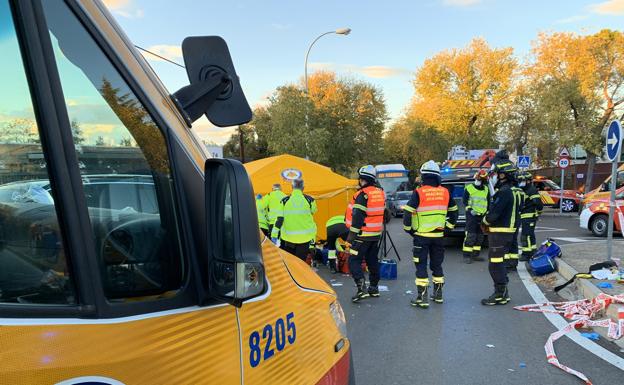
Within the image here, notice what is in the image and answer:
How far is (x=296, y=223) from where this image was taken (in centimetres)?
717

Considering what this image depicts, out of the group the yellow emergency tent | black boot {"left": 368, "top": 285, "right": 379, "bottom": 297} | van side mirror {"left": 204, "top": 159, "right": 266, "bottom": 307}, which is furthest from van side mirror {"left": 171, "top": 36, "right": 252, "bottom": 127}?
the yellow emergency tent

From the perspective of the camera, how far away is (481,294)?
671 cm

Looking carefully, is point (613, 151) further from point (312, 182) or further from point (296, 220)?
point (312, 182)

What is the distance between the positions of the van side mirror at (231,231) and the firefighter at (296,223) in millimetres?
5722

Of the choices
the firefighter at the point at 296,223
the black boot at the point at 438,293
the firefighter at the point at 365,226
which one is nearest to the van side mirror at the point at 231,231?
the firefighter at the point at 365,226

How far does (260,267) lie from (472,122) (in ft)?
124

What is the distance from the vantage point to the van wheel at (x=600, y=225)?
12.6 meters

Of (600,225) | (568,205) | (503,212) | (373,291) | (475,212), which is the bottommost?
(568,205)

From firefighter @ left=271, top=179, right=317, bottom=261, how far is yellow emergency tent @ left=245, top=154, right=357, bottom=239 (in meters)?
→ 3.47

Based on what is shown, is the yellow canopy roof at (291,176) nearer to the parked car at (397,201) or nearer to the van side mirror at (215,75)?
the van side mirror at (215,75)

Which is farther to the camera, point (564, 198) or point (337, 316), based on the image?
point (564, 198)

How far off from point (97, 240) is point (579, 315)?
576cm

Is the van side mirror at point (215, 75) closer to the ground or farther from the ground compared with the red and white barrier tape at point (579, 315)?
farther from the ground

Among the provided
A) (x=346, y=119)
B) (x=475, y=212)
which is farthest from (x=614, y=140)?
(x=346, y=119)
